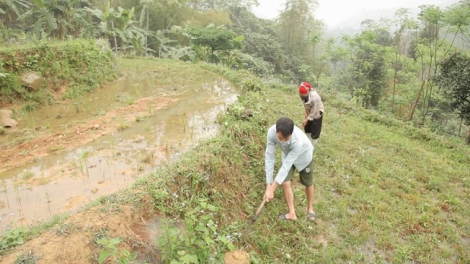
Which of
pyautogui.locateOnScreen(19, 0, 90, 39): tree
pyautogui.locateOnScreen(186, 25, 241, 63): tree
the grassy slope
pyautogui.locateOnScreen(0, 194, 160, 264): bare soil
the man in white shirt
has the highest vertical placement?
pyautogui.locateOnScreen(19, 0, 90, 39): tree

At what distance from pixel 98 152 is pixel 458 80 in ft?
29.9

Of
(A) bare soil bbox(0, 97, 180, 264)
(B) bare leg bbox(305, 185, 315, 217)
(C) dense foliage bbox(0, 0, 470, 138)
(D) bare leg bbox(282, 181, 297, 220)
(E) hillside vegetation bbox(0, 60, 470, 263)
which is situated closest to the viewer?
(A) bare soil bbox(0, 97, 180, 264)

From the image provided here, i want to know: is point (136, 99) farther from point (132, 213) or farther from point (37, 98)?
point (132, 213)

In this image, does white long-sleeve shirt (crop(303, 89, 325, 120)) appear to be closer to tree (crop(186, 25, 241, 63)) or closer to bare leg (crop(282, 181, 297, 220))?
bare leg (crop(282, 181, 297, 220))

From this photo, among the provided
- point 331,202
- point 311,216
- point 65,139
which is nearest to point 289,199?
point 311,216

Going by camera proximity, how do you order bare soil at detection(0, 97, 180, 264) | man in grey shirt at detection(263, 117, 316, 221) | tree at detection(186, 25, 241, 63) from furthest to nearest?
tree at detection(186, 25, 241, 63) → man in grey shirt at detection(263, 117, 316, 221) → bare soil at detection(0, 97, 180, 264)

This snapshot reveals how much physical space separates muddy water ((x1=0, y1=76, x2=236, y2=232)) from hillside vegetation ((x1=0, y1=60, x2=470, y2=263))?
75 cm

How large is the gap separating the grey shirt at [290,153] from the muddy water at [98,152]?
66.5 inches

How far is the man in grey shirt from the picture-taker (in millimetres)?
3191

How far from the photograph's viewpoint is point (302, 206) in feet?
13.9

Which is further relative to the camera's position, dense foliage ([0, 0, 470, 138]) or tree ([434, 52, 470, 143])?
dense foliage ([0, 0, 470, 138])

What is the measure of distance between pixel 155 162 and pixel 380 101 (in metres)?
14.6

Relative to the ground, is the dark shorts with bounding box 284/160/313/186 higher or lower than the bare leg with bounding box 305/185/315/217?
A: higher

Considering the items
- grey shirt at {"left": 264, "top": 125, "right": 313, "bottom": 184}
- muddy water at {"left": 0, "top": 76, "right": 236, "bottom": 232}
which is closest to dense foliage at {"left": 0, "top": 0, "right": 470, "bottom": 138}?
muddy water at {"left": 0, "top": 76, "right": 236, "bottom": 232}
